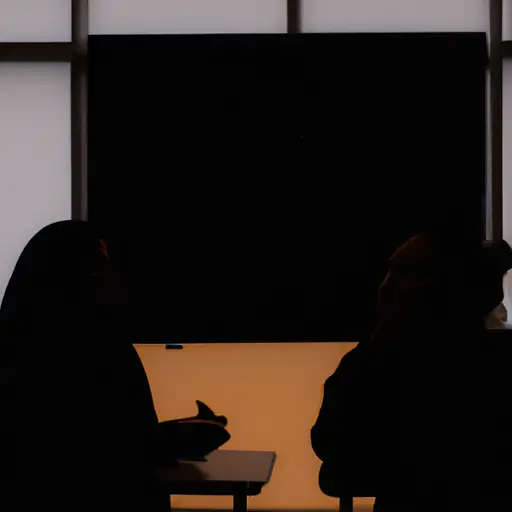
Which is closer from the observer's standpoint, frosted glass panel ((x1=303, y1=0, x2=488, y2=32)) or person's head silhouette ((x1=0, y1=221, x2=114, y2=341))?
person's head silhouette ((x1=0, y1=221, x2=114, y2=341))

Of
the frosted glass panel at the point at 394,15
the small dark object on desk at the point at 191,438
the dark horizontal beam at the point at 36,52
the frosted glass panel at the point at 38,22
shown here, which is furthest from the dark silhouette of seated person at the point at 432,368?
the frosted glass panel at the point at 38,22

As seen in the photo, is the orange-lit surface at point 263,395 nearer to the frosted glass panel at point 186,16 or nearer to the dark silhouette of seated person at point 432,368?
the frosted glass panel at point 186,16

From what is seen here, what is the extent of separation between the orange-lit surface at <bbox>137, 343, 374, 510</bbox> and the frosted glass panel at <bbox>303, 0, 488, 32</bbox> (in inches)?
58.5

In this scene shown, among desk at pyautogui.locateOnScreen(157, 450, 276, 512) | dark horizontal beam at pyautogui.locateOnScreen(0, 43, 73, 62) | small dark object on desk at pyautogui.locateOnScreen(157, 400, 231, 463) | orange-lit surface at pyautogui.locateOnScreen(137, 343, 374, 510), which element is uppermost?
dark horizontal beam at pyautogui.locateOnScreen(0, 43, 73, 62)

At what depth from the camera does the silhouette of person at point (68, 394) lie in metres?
1.73

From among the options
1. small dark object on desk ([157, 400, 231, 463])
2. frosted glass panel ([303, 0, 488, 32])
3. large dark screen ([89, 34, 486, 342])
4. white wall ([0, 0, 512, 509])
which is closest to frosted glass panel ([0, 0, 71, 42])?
white wall ([0, 0, 512, 509])

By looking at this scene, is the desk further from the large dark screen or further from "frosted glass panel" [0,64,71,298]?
"frosted glass panel" [0,64,71,298]

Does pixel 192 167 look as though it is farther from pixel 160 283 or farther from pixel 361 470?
pixel 361 470

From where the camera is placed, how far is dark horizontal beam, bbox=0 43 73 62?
3.57 m

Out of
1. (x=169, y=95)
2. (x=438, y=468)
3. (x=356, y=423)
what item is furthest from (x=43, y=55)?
(x=438, y=468)

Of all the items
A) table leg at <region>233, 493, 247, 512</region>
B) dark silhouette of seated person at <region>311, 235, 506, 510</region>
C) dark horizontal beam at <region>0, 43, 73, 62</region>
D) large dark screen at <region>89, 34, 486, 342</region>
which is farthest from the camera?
dark horizontal beam at <region>0, 43, 73, 62</region>

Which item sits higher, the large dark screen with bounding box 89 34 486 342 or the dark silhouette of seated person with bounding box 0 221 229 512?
the large dark screen with bounding box 89 34 486 342

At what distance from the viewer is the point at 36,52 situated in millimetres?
3586

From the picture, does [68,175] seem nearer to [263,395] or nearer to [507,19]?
[263,395]
